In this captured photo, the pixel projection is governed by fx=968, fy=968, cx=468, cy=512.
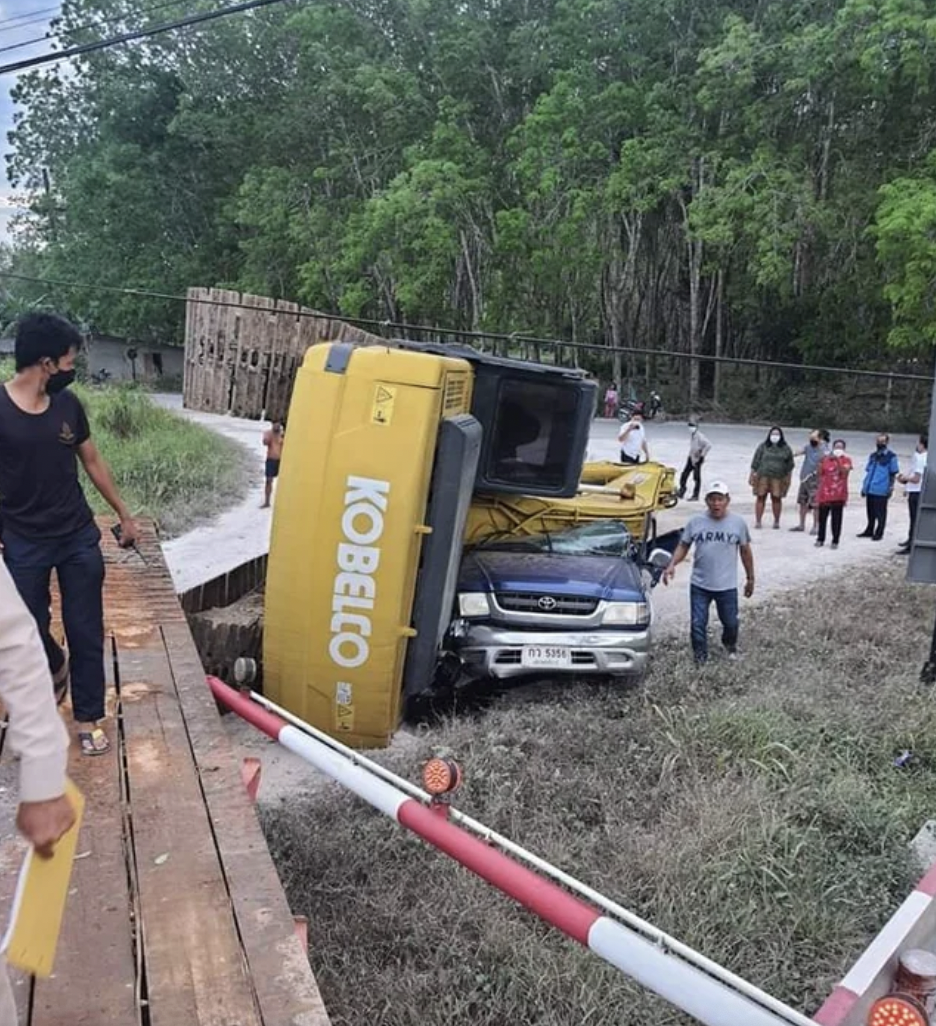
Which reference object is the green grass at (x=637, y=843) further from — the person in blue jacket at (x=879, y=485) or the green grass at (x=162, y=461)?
the green grass at (x=162, y=461)

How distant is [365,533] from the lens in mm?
5852

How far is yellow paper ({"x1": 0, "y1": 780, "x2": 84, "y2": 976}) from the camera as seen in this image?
5.98ft

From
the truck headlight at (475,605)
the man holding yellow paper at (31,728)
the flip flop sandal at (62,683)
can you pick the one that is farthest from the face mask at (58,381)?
the truck headlight at (475,605)

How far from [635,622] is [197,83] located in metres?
38.1

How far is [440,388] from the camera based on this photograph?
5.82 m

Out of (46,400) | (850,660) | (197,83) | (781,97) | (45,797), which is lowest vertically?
(850,660)

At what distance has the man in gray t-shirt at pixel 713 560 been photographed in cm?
723

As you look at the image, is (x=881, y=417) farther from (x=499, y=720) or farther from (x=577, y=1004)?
(x=577, y=1004)

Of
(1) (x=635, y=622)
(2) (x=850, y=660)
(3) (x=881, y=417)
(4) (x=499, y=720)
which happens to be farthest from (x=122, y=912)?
(3) (x=881, y=417)

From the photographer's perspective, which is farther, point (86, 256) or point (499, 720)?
point (86, 256)

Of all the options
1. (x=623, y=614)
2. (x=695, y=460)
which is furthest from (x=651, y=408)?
(x=623, y=614)

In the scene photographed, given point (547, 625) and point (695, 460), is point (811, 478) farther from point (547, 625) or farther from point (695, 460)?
point (547, 625)

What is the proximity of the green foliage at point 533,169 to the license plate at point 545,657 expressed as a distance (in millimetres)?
19948

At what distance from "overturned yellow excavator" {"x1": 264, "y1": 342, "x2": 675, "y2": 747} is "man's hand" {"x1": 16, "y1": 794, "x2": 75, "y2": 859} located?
13.3 ft
